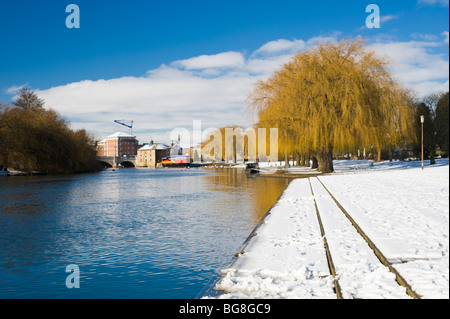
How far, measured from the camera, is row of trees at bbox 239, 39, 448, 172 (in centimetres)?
3500

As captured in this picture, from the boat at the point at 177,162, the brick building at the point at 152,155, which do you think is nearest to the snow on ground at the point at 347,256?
the boat at the point at 177,162

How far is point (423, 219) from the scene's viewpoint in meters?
11.5

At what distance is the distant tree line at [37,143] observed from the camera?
55.6 m

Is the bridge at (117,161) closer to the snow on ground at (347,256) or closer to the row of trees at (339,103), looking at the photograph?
the row of trees at (339,103)

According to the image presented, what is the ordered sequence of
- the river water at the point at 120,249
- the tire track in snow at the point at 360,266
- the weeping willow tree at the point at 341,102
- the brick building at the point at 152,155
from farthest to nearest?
the brick building at the point at 152,155 < the weeping willow tree at the point at 341,102 < the river water at the point at 120,249 < the tire track in snow at the point at 360,266

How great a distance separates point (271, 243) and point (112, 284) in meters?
3.87

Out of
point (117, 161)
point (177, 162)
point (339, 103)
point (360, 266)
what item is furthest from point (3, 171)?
point (117, 161)

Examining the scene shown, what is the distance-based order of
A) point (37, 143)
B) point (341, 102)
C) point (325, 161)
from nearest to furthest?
point (341, 102) < point (325, 161) < point (37, 143)

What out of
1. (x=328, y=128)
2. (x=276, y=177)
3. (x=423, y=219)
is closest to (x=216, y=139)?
(x=276, y=177)

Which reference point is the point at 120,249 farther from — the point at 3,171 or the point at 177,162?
the point at 177,162

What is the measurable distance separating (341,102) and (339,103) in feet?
1.64

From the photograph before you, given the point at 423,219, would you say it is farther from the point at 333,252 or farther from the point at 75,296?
the point at 75,296

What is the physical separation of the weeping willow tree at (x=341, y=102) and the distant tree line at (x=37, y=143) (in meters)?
37.8

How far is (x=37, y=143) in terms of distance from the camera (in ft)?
193
